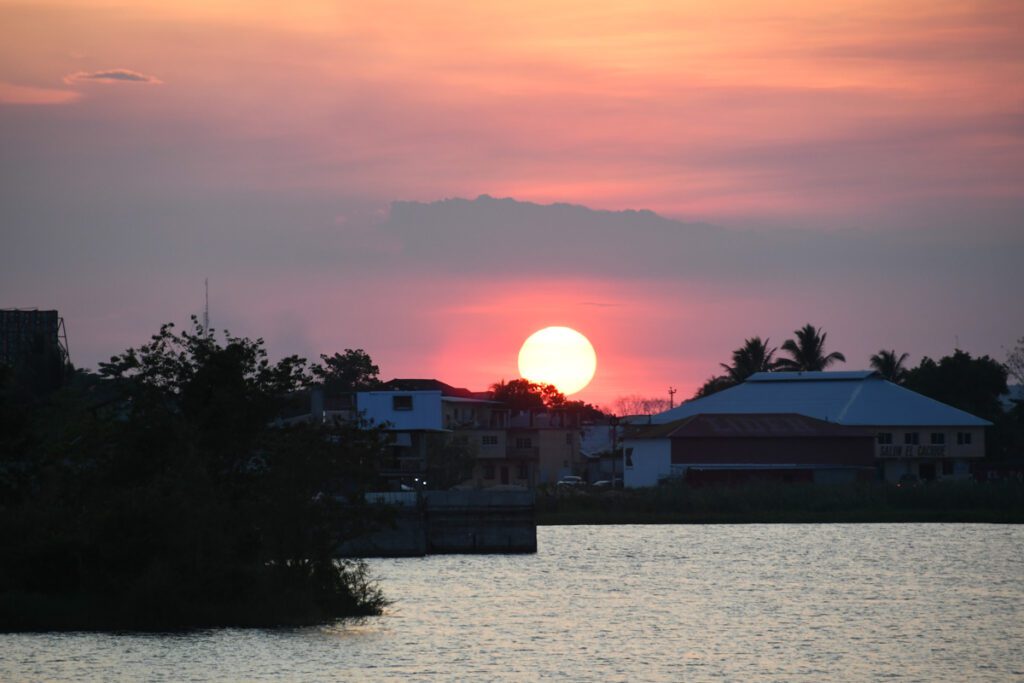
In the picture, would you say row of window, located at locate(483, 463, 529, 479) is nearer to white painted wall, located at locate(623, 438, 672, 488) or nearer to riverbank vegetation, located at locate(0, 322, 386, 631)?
white painted wall, located at locate(623, 438, 672, 488)

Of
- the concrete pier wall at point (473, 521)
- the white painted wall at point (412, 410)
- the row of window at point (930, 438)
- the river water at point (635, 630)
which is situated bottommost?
the river water at point (635, 630)

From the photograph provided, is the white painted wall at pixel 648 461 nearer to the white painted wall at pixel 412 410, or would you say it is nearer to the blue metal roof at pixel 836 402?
the blue metal roof at pixel 836 402

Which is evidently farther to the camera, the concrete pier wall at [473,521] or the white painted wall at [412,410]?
the white painted wall at [412,410]

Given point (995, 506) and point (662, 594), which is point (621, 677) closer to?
point (662, 594)

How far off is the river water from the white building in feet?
173

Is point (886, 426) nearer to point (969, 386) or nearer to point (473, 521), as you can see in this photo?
point (969, 386)

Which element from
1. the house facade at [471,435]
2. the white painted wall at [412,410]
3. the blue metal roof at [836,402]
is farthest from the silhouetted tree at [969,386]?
the white painted wall at [412,410]

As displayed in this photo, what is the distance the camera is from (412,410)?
5719 inches

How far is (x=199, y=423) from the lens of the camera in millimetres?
51500

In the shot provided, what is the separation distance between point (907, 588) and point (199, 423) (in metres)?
35.0

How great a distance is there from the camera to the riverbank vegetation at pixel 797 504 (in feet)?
387

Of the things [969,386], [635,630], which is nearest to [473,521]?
[635,630]

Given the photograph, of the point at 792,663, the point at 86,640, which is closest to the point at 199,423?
the point at 86,640

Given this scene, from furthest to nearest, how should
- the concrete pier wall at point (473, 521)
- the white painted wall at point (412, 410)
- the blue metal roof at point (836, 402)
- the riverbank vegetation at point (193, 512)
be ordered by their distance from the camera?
1. the blue metal roof at point (836, 402)
2. the white painted wall at point (412, 410)
3. the concrete pier wall at point (473, 521)
4. the riverbank vegetation at point (193, 512)
